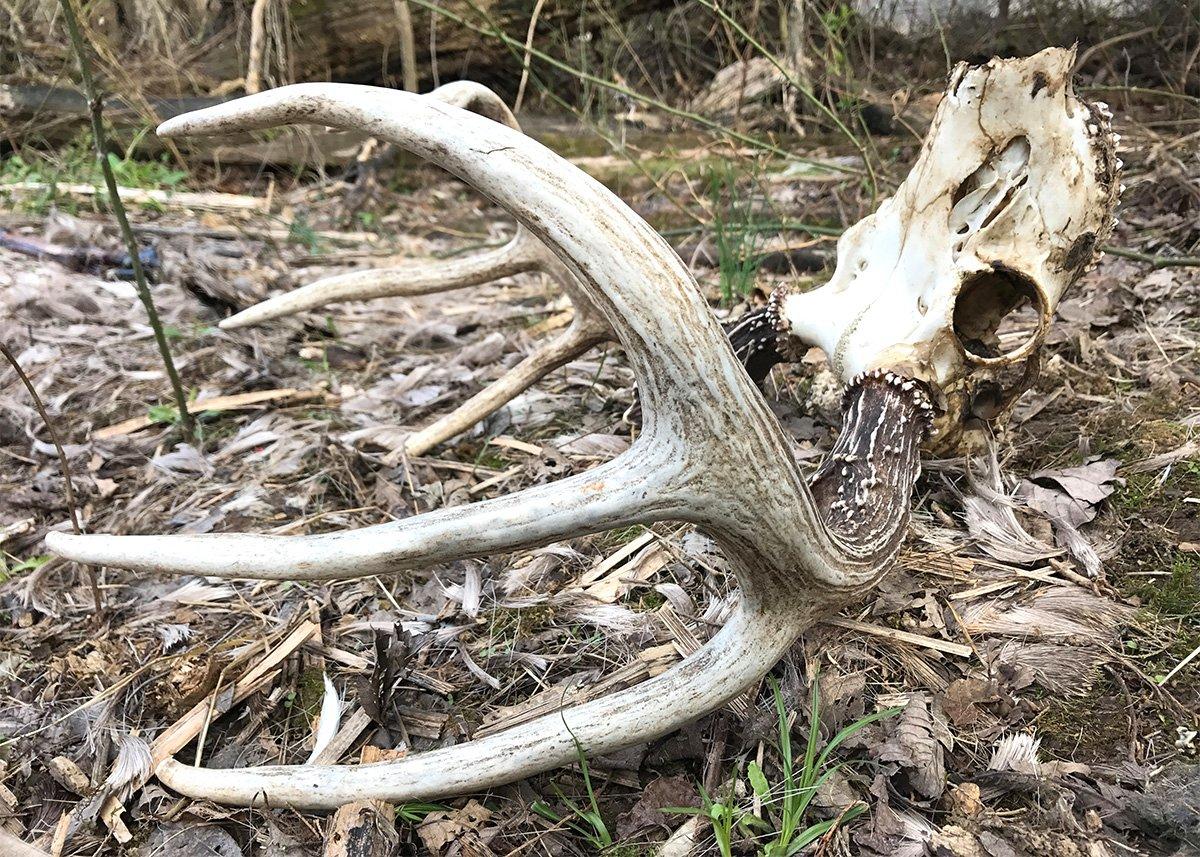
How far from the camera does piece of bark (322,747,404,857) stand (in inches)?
59.9

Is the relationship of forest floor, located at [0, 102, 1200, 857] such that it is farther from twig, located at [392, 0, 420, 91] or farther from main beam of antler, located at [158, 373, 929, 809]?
twig, located at [392, 0, 420, 91]

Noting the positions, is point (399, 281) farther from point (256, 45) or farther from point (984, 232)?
point (256, 45)

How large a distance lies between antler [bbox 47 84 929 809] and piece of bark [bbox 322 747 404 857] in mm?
26

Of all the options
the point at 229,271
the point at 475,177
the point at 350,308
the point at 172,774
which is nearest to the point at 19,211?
the point at 229,271

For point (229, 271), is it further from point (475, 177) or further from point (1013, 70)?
point (1013, 70)

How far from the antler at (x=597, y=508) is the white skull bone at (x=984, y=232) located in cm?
72

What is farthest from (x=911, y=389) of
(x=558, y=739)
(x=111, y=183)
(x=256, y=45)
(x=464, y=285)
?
(x=256, y=45)

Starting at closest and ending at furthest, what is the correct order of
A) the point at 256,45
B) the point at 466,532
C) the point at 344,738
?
the point at 466,532 → the point at 344,738 → the point at 256,45

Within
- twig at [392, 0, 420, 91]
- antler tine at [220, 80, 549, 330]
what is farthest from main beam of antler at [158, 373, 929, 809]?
twig at [392, 0, 420, 91]

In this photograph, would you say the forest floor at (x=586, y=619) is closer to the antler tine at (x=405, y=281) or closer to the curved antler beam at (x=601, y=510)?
the curved antler beam at (x=601, y=510)

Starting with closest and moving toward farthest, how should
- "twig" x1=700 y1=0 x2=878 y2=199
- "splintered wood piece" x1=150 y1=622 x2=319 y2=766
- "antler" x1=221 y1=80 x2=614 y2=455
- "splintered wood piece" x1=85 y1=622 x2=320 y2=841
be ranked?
"splintered wood piece" x1=85 y1=622 x2=320 y2=841 < "splintered wood piece" x1=150 y1=622 x2=319 y2=766 < "antler" x1=221 y1=80 x2=614 y2=455 < "twig" x1=700 y1=0 x2=878 y2=199

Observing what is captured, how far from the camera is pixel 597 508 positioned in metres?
1.40

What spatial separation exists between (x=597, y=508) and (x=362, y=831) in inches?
31.1

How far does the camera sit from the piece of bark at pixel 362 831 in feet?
4.99
